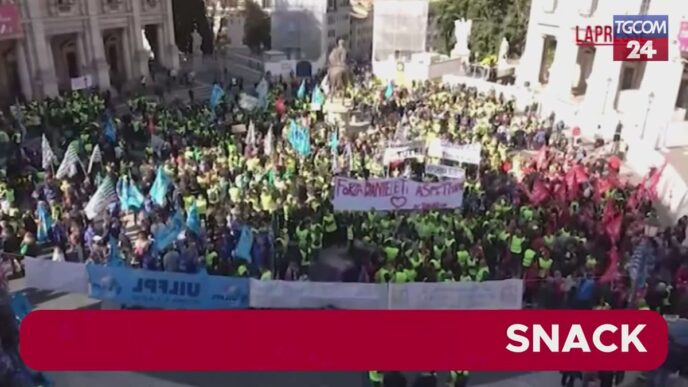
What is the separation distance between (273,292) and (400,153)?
355 inches

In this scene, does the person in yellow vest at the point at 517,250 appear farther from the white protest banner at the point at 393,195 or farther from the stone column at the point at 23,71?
the stone column at the point at 23,71

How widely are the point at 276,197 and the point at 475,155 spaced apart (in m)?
6.43

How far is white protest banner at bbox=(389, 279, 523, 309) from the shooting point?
10406 mm

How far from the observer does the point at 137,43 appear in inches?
1499

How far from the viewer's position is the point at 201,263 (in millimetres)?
11930

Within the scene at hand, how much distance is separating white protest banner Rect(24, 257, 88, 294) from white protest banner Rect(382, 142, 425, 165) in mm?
9990

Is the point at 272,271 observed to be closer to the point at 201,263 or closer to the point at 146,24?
the point at 201,263

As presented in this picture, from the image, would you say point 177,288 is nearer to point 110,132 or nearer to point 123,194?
point 123,194

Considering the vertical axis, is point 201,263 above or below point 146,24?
below

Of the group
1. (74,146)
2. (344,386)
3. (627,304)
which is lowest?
(344,386)

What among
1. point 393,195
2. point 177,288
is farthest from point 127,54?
point 177,288

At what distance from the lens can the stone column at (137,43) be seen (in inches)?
1478

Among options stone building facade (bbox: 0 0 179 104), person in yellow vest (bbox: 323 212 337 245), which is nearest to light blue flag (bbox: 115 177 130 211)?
person in yellow vest (bbox: 323 212 337 245)

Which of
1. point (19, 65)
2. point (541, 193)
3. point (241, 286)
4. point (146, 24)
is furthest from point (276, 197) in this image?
point (146, 24)
